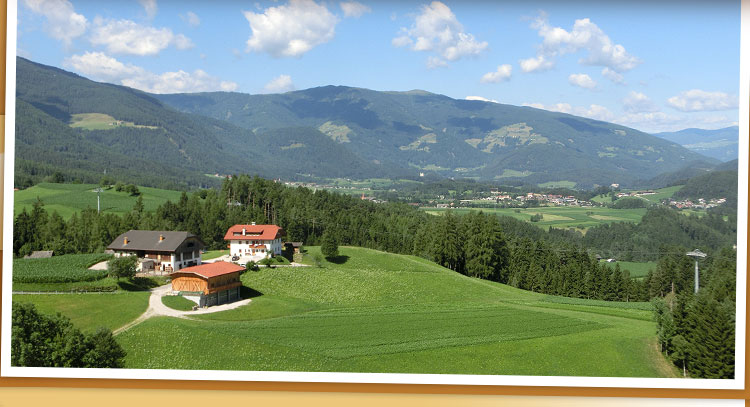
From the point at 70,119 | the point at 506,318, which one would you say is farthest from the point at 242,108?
the point at 506,318

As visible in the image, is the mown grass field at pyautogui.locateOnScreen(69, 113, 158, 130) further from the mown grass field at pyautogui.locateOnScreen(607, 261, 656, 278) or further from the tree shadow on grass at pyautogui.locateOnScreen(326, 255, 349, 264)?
the mown grass field at pyautogui.locateOnScreen(607, 261, 656, 278)

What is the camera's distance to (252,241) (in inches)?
644

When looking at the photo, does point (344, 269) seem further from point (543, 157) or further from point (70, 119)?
point (543, 157)

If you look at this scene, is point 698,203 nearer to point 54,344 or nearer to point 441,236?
point 441,236

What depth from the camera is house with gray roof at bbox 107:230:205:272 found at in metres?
14.6

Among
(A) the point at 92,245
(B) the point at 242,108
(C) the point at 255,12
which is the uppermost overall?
(B) the point at 242,108

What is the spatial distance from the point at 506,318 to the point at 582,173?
5720 cm

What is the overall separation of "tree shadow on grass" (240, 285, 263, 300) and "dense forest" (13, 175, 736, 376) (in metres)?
5.80

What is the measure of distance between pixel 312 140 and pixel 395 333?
79.6m

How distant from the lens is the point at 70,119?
222 feet

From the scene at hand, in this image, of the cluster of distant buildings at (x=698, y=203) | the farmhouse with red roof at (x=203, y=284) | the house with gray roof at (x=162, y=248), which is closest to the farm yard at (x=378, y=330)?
the farmhouse with red roof at (x=203, y=284)

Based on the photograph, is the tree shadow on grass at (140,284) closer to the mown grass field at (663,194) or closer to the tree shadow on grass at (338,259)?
the tree shadow on grass at (338,259)

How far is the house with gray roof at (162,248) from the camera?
14.6 m

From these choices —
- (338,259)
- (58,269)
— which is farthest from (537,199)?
(58,269)
